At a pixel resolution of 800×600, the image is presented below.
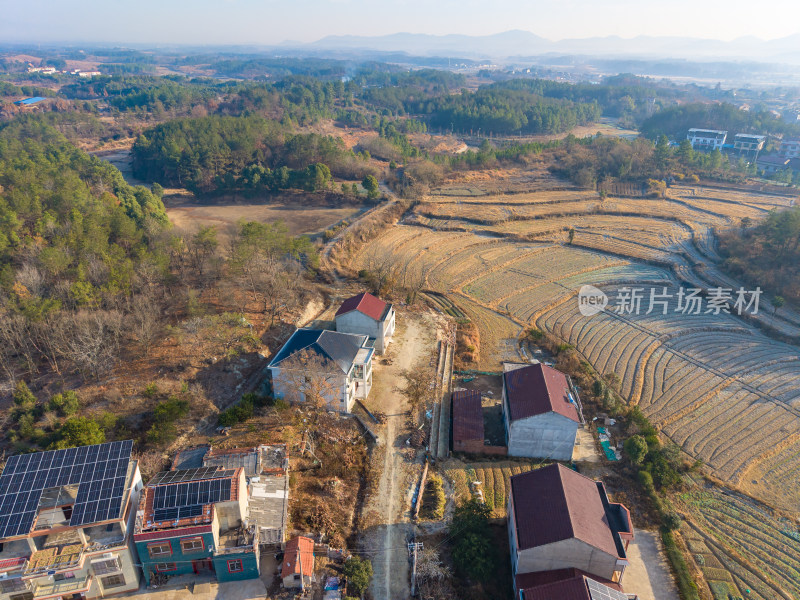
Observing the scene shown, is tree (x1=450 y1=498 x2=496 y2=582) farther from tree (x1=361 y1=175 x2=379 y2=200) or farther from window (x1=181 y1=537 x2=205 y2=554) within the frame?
tree (x1=361 y1=175 x2=379 y2=200)

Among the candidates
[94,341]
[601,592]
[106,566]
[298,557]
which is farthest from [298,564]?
[94,341]

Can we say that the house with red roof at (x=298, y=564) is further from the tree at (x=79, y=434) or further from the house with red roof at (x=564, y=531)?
the tree at (x=79, y=434)

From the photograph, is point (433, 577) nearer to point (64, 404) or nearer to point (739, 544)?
point (739, 544)

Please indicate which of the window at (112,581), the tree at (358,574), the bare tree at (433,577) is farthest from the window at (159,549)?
the bare tree at (433,577)

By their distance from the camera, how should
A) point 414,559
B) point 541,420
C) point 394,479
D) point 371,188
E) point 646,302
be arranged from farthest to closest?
1. point 371,188
2. point 646,302
3. point 541,420
4. point 394,479
5. point 414,559

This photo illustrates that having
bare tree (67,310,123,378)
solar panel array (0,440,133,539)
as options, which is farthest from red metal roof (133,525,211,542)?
bare tree (67,310,123,378)

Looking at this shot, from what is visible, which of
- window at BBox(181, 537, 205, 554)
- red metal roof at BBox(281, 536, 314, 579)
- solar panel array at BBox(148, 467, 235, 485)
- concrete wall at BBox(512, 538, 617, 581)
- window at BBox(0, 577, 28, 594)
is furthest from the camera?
solar panel array at BBox(148, 467, 235, 485)
